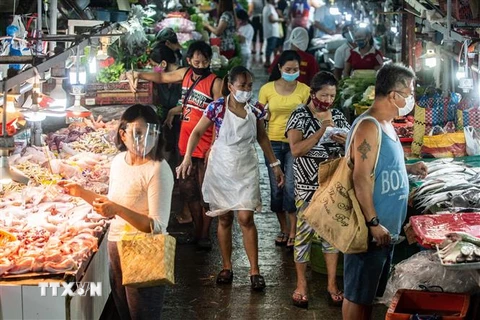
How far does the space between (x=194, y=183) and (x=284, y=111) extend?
120cm

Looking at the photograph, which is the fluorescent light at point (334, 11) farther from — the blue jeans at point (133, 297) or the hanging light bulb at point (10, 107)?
the blue jeans at point (133, 297)

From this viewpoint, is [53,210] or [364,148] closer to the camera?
[364,148]

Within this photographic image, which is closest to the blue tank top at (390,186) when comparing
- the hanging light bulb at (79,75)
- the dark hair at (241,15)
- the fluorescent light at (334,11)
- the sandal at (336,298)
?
the sandal at (336,298)

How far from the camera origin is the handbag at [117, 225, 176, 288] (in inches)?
215

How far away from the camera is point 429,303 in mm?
6141

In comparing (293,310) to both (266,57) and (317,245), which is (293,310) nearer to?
(317,245)

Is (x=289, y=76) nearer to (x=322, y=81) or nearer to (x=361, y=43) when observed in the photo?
(x=322, y=81)

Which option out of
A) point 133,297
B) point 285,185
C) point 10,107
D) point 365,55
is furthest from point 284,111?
point 365,55

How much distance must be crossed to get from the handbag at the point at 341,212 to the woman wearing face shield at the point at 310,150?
4.73 ft

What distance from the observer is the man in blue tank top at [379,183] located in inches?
231

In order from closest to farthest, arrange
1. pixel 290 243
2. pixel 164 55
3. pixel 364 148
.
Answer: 1. pixel 364 148
2. pixel 290 243
3. pixel 164 55

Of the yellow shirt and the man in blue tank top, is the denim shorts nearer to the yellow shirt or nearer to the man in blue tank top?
the man in blue tank top

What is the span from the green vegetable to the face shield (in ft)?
20.2

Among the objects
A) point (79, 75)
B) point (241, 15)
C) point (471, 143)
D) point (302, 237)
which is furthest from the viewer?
point (241, 15)
